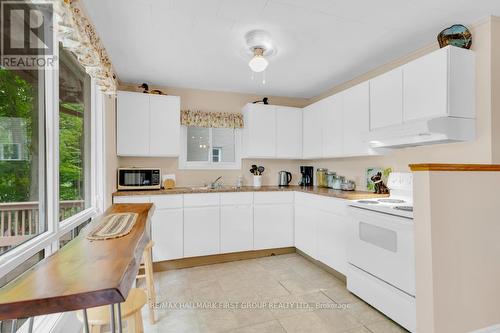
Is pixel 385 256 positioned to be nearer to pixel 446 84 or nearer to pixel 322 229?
pixel 322 229

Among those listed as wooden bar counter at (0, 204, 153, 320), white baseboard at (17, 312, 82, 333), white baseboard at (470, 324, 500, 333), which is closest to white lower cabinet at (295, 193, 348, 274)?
white baseboard at (470, 324, 500, 333)

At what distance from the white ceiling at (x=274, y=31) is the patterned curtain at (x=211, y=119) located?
592 millimetres

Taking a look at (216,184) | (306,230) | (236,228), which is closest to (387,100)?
(306,230)

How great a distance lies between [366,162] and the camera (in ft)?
10.5

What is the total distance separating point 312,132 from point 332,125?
480 mm

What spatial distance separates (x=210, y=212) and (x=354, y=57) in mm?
2489

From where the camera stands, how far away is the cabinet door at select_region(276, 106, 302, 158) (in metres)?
3.91

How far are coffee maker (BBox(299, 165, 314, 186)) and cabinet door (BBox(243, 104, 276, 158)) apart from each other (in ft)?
2.29

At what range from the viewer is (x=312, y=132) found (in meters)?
3.79

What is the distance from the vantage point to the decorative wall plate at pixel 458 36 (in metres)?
2.04

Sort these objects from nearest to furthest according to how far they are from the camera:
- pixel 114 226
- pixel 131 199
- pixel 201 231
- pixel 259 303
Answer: pixel 114 226 < pixel 259 303 < pixel 131 199 < pixel 201 231

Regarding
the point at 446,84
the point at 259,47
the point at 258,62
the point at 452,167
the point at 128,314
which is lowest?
the point at 128,314

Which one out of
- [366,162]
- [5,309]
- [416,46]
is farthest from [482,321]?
[5,309]

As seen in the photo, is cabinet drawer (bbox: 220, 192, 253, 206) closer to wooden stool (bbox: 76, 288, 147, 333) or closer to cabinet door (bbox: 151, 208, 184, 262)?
cabinet door (bbox: 151, 208, 184, 262)
